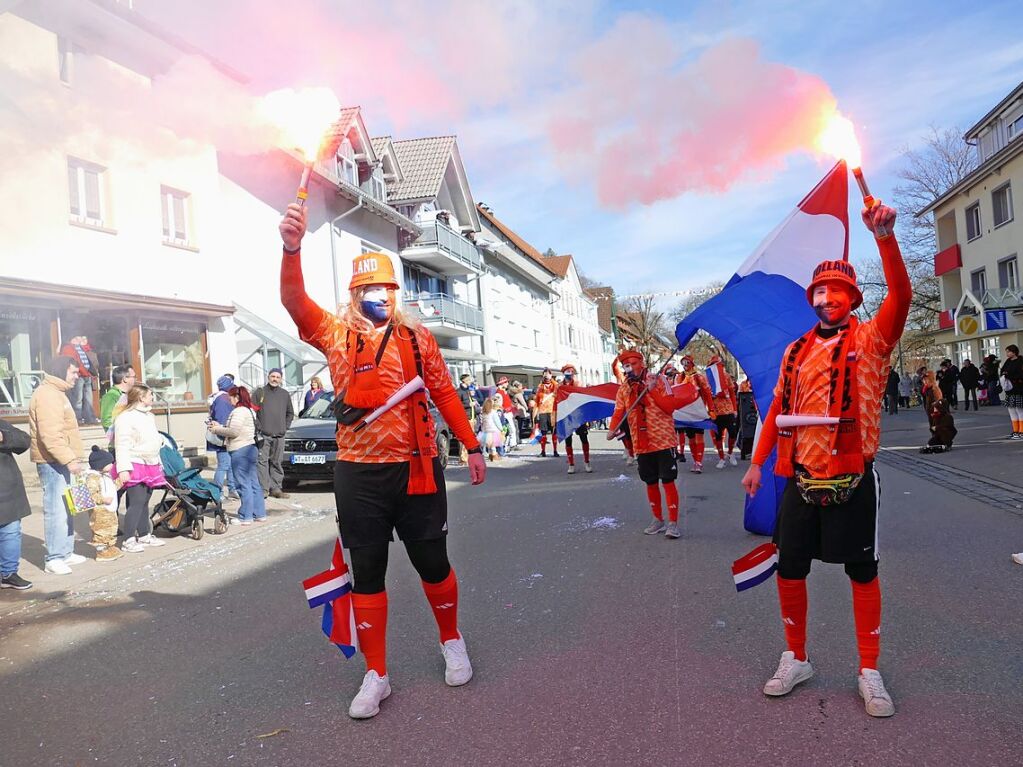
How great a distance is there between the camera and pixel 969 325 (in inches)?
1168

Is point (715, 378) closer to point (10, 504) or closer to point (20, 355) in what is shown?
point (10, 504)

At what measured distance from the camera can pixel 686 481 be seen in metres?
12.0

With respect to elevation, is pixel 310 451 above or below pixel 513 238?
below

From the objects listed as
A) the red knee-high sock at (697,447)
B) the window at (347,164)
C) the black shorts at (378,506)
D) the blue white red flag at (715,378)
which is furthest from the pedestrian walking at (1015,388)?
the window at (347,164)

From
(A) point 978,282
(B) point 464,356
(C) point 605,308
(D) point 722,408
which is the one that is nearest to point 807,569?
(D) point 722,408

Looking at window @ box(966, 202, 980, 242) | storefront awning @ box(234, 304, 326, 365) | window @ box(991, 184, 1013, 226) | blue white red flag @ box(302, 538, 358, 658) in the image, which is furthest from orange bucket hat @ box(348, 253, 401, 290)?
window @ box(966, 202, 980, 242)

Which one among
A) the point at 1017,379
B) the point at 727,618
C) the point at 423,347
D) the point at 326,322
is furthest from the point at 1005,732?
the point at 1017,379

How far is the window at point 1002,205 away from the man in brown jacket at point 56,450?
104 ft

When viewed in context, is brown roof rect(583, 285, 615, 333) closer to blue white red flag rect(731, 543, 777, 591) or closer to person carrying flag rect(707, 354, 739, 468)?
person carrying flag rect(707, 354, 739, 468)

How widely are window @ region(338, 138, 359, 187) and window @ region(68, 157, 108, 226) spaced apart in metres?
10.1

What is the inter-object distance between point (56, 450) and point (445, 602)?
15.8ft

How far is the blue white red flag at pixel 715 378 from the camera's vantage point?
1433cm

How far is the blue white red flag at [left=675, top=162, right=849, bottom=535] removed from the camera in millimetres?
6199

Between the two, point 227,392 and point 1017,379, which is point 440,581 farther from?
point 1017,379
